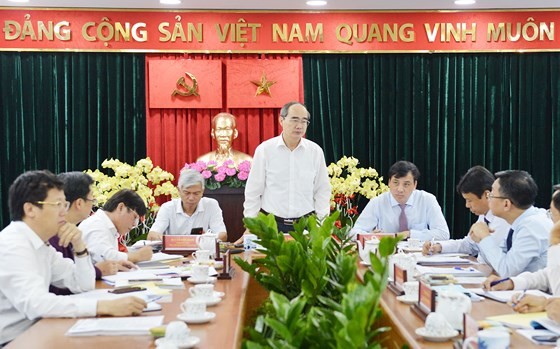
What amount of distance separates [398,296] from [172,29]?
5201mm

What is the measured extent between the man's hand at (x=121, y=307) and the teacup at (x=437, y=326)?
93cm

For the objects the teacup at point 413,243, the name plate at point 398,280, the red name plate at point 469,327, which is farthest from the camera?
the teacup at point 413,243

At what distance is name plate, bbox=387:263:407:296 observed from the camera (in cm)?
269

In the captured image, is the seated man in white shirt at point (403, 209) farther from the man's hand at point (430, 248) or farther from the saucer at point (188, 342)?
the saucer at point (188, 342)

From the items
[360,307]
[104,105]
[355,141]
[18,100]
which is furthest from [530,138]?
[360,307]

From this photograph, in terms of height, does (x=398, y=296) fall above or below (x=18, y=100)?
below

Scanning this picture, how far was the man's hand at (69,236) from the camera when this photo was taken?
2.79 m

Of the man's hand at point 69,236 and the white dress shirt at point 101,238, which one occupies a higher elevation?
the man's hand at point 69,236

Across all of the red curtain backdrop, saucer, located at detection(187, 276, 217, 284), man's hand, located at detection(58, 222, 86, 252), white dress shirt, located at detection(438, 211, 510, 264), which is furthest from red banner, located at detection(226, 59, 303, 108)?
man's hand, located at detection(58, 222, 86, 252)

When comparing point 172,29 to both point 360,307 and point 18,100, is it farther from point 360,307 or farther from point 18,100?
point 360,307

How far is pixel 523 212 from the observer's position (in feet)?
10.7

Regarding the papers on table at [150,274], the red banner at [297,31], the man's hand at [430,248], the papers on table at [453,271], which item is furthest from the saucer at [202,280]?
the red banner at [297,31]

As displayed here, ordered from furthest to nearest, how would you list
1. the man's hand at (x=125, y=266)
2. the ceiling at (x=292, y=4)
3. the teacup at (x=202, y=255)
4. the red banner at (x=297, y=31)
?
the red banner at (x=297, y=31) < the ceiling at (x=292, y=4) < the teacup at (x=202, y=255) < the man's hand at (x=125, y=266)

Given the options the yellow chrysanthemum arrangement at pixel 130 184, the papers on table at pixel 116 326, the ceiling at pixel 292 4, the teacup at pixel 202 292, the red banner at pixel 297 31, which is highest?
the ceiling at pixel 292 4
